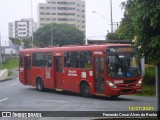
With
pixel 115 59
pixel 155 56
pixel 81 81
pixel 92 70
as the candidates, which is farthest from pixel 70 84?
pixel 155 56

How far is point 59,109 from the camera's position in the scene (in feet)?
51.6

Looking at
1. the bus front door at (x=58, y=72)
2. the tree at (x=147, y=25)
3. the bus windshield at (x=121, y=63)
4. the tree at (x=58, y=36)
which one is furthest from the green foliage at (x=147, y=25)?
the tree at (x=58, y=36)

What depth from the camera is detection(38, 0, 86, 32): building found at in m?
76.6

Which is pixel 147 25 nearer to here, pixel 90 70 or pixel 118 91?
pixel 118 91

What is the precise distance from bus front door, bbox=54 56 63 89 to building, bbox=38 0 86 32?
50.2 meters

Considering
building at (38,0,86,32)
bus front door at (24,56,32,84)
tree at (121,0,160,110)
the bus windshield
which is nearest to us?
tree at (121,0,160,110)

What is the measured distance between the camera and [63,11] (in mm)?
86938

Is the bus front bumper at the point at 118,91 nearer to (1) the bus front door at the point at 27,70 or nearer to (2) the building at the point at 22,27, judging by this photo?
(1) the bus front door at the point at 27,70

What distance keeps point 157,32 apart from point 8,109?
27.6ft

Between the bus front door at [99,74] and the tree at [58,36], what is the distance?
4623 cm

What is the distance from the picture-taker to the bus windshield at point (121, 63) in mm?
19219

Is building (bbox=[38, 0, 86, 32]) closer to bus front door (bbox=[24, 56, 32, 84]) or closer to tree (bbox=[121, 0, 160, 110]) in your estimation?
bus front door (bbox=[24, 56, 32, 84])

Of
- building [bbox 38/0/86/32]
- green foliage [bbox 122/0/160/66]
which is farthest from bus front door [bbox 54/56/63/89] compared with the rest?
building [bbox 38/0/86/32]

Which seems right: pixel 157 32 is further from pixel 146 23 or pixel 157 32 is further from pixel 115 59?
pixel 115 59
